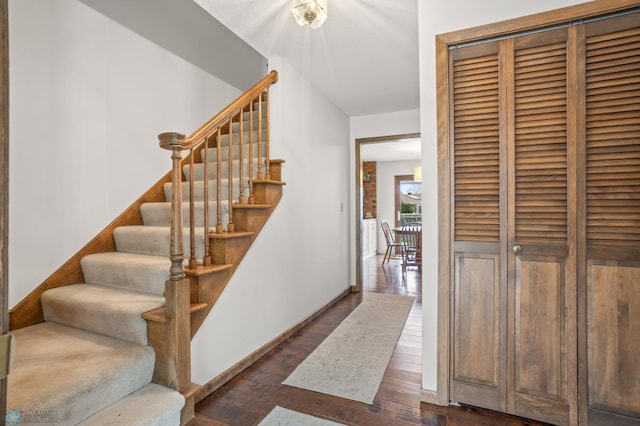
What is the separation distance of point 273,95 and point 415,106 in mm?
2115

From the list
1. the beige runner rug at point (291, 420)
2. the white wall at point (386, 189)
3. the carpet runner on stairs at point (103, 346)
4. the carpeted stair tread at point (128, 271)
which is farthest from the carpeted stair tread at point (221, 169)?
the white wall at point (386, 189)

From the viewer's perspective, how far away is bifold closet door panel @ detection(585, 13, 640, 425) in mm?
1431

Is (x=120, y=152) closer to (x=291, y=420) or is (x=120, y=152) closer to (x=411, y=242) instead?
(x=291, y=420)

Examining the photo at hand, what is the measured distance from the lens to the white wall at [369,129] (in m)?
4.09

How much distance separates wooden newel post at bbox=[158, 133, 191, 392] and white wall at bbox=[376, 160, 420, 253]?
7120 mm

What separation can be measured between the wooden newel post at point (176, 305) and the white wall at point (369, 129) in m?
2.97

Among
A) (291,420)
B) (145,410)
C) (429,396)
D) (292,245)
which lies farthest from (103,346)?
(429,396)

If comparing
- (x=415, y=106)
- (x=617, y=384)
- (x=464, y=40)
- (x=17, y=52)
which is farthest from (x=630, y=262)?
(x=17, y=52)

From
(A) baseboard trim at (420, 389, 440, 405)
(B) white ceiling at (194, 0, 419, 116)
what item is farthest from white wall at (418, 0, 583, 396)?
(B) white ceiling at (194, 0, 419, 116)

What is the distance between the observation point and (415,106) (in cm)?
394

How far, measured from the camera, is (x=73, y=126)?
2.10 m

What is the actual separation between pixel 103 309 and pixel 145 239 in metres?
0.64

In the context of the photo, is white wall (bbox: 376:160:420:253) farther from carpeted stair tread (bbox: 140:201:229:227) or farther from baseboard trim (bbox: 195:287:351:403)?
carpeted stair tread (bbox: 140:201:229:227)

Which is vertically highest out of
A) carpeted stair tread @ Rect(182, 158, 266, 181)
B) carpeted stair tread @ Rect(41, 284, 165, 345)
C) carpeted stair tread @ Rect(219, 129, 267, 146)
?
carpeted stair tread @ Rect(219, 129, 267, 146)
